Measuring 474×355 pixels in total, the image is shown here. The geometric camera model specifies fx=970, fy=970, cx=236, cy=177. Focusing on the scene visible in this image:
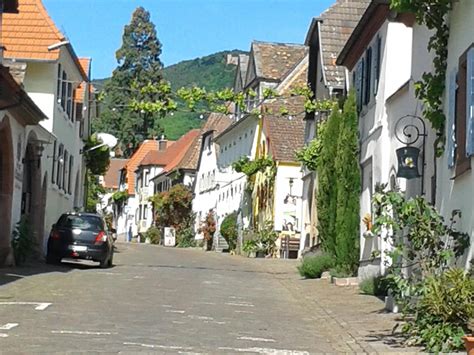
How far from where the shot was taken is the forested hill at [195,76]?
139750 millimetres

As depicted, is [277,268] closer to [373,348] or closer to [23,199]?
[23,199]

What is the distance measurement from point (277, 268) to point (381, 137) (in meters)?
13.4

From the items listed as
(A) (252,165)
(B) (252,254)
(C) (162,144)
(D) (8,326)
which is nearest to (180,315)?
(D) (8,326)

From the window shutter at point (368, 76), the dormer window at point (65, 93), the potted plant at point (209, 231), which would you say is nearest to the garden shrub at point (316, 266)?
the window shutter at point (368, 76)

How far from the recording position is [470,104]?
500 inches

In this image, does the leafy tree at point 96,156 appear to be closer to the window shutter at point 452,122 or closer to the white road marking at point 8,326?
the white road marking at point 8,326

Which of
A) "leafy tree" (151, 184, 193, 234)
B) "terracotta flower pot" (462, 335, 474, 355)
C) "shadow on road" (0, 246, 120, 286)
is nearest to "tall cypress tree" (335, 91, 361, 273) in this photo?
"shadow on road" (0, 246, 120, 286)

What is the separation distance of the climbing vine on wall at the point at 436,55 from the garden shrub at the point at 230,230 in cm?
4107

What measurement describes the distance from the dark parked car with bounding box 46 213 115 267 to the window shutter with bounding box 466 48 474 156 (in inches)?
658

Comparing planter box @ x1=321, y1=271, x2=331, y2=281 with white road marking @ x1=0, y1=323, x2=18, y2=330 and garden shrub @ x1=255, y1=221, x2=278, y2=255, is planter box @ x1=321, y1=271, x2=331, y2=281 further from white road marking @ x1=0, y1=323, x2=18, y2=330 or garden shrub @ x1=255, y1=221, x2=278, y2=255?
garden shrub @ x1=255, y1=221, x2=278, y2=255

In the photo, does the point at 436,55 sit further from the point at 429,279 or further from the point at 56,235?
the point at 56,235

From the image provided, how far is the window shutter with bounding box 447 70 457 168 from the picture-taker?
13.8 m

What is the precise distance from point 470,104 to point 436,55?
2.49m

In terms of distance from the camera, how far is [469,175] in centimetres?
1281
